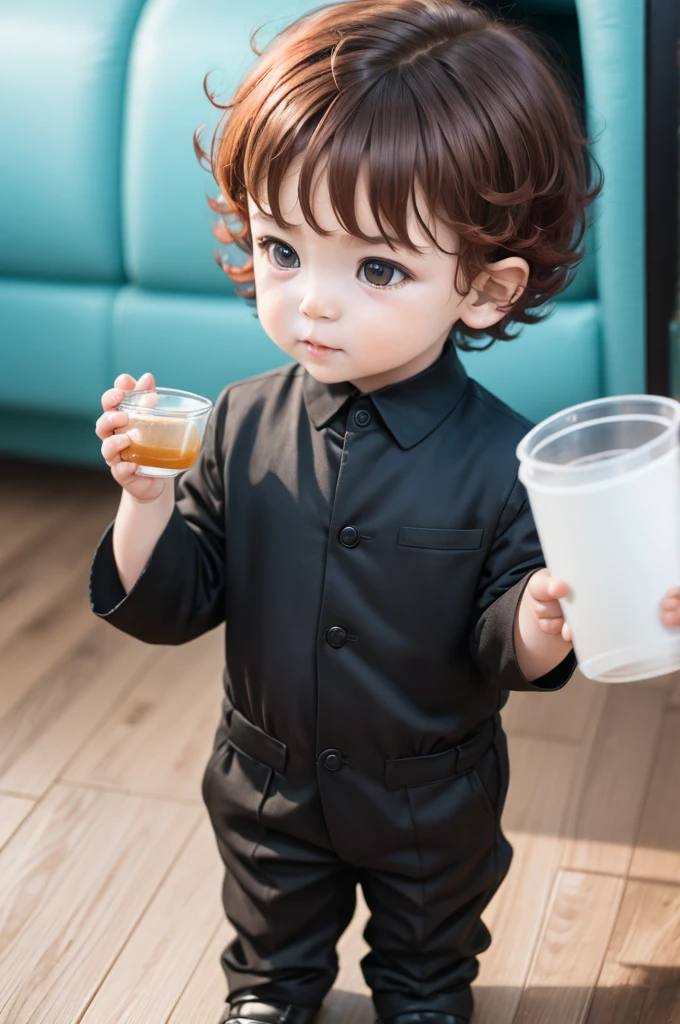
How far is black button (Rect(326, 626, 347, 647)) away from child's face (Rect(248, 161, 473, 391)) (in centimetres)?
18

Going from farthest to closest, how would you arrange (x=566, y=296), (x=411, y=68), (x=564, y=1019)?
(x=566, y=296)
(x=564, y=1019)
(x=411, y=68)

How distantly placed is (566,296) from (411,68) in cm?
78

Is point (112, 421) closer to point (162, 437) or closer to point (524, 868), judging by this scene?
point (162, 437)

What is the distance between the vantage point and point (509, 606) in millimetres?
861

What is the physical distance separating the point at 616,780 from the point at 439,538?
55 cm

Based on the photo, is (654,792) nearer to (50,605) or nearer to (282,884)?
(282,884)

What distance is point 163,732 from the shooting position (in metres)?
1.40

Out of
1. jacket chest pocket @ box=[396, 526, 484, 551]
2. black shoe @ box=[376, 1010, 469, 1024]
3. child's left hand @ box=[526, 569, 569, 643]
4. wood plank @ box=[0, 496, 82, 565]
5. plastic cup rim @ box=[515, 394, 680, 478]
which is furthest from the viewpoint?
wood plank @ box=[0, 496, 82, 565]

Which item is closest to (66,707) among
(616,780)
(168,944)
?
(168,944)

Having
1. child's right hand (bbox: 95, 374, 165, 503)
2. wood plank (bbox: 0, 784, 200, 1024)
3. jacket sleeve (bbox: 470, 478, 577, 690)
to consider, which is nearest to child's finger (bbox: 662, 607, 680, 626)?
jacket sleeve (bbox: 470, 478, 577, 690)

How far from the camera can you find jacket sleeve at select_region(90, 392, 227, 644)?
0.93 m

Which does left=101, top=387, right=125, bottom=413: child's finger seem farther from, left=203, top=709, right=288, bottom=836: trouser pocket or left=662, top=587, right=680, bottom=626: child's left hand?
left=662, top=587, right=680, bottom=626: child's left hand

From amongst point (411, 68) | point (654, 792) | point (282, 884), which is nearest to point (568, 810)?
point (654, 792)

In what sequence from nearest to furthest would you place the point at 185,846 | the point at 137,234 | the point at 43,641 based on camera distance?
the point at 185,846 < the point at 43,641 < the point at 137,234
